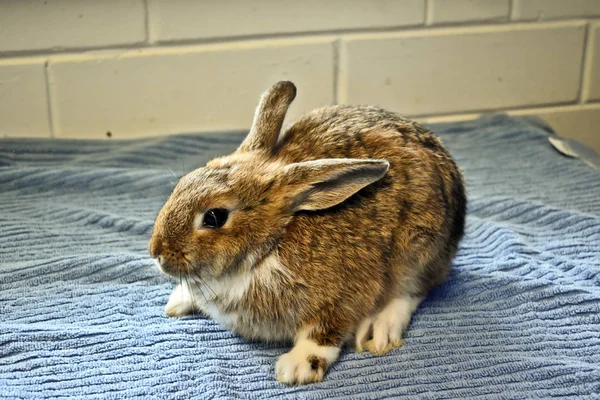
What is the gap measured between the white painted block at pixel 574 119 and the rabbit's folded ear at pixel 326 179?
4.11 feet

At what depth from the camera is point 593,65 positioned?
7.20ft

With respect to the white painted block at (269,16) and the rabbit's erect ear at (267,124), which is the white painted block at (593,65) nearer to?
the white painted block at (269,16)

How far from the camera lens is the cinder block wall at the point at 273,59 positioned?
186cm

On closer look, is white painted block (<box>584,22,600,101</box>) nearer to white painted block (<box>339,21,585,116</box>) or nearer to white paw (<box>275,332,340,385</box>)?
white painted block (<box>339,21,585,116</box>)

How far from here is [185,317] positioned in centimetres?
125

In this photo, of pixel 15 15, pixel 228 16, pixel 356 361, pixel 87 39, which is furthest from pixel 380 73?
pixel 356 361

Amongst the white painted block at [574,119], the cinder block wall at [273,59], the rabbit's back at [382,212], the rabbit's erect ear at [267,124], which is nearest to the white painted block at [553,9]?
the cinder block wall at [273,59]

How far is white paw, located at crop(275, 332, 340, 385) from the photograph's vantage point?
1092 mm

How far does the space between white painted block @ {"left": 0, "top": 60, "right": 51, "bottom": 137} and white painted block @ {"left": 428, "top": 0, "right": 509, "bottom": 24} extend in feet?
3.37

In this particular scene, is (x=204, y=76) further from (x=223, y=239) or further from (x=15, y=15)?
(x=223, y=239)

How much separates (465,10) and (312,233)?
1.16 metres

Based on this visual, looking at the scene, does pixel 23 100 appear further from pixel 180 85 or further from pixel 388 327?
pixel 388 327

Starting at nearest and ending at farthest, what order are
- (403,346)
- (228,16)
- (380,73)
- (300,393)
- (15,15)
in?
(300,393), (403,346), (15,15), (228,16), (380,73)

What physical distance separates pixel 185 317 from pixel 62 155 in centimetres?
76
